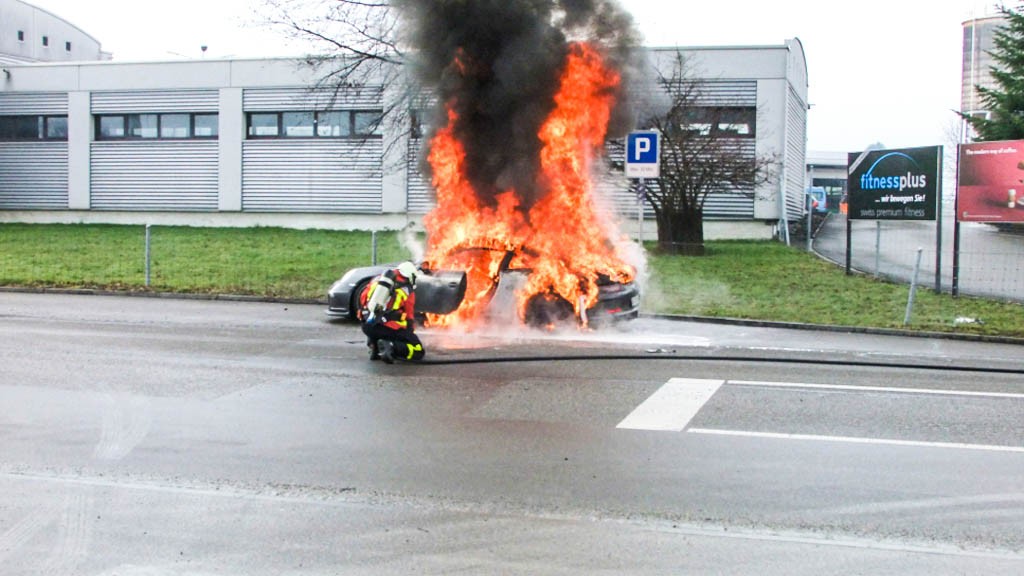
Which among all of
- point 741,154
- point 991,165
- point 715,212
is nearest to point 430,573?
point 991,165

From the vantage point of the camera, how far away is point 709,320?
573 inches

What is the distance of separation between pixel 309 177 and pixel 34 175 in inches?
424

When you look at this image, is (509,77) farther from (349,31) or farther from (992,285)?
(992,285)

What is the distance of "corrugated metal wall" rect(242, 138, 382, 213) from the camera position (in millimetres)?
31703

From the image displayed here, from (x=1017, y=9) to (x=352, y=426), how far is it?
108ft

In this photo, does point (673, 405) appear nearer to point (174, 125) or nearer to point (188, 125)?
point (188, 125)

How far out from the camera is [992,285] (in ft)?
59.2

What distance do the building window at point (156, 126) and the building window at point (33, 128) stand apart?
1.62 meters

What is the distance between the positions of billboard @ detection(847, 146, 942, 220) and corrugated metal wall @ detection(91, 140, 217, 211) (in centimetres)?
2198

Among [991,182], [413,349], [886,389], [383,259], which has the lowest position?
[886,389]

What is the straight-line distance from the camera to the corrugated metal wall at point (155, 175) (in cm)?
3316

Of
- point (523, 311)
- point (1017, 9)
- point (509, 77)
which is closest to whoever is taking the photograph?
point (523, 311)

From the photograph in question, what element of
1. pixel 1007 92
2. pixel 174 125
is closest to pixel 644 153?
pixel 1007 92

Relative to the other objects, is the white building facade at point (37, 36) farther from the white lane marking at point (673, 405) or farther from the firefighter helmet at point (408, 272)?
the white lane marking at point (673, 405)
